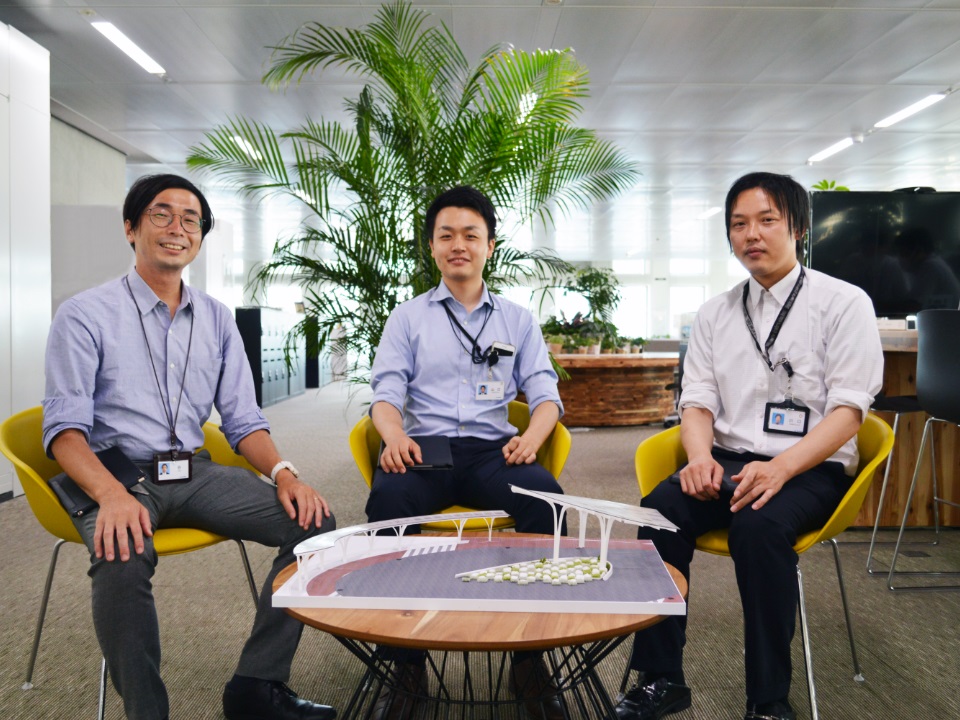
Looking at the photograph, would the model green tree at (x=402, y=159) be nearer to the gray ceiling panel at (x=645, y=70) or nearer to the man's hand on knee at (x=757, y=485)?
the gray ceiling panel at (x=645, y=70)

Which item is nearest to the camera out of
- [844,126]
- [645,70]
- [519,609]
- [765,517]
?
[519,609]

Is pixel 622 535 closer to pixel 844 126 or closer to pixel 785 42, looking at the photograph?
pixel 785 42

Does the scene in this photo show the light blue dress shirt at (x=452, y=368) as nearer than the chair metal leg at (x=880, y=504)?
Yes

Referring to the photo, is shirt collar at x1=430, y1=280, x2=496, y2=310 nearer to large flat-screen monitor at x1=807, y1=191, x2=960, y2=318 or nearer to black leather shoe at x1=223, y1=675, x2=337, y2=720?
black leather shoe at x1=223, y1=675, x2=337, y2=720

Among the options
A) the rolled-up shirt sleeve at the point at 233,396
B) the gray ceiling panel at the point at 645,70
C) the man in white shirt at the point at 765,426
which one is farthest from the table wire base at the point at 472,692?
the gray ceiling panel at the point at 645,70

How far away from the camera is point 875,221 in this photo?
361cm

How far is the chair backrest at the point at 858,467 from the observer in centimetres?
178

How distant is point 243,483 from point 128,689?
572 mm

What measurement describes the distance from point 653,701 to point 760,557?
1.36ft

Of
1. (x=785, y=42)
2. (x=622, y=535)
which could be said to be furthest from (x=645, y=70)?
(x=622, y=535)

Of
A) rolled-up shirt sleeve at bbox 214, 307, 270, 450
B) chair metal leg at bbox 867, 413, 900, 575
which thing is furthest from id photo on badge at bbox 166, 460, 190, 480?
chair metal leg at bbox 867, 413, 900, 575

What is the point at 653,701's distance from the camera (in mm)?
1703

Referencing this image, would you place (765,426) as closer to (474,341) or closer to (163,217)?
(474,341)

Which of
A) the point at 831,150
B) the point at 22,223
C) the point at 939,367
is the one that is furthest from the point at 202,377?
the point at 831,150
